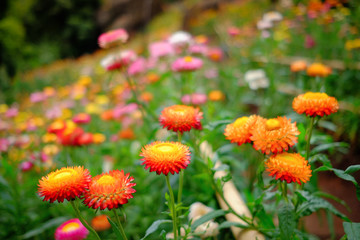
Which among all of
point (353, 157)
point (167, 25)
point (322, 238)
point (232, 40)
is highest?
point (167, 25)

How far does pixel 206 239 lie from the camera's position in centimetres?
91

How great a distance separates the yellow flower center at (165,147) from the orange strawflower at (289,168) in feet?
0.78

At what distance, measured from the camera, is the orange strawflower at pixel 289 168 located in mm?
572

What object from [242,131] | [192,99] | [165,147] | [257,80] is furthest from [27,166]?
[257,80]

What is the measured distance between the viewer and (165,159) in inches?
23.1

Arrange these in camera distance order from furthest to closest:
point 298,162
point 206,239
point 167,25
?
point 167,25
point 206,239
point 298,162

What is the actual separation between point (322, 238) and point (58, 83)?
20.8 ft

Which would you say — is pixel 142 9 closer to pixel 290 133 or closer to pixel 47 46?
pixel 47 46

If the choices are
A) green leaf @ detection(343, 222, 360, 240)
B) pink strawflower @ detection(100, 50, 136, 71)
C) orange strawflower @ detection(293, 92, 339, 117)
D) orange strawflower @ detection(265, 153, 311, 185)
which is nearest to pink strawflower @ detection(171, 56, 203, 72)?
pink strawflower @ detection(100, 50, 136, 71)

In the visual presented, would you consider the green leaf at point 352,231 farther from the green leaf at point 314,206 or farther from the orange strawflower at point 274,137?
the orange strawflower at point 274,137

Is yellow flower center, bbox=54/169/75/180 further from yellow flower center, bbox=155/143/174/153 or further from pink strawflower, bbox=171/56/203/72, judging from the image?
pink strawflower, bbox=171/56/203/72

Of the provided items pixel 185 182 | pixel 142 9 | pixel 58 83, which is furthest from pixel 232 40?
pixel 142 9

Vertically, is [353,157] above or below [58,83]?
below

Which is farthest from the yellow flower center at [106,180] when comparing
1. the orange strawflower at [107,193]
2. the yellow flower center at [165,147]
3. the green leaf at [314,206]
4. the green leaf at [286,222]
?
the green leaf at [314,206]
